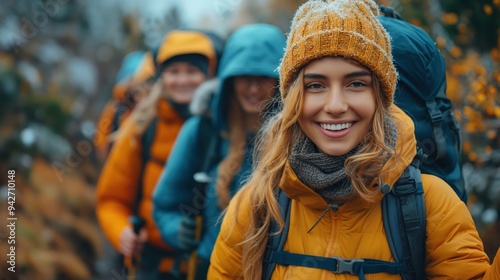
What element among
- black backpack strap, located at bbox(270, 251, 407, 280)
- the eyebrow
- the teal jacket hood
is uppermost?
the teal jacket hood

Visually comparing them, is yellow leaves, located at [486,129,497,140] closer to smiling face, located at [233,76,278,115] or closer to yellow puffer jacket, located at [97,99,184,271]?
smiling face, located at [233,76,278,115]

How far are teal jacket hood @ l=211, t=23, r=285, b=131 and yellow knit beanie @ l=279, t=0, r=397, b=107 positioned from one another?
1.68 m

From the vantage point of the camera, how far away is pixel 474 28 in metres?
5.27

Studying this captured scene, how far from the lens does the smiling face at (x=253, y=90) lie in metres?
4.49

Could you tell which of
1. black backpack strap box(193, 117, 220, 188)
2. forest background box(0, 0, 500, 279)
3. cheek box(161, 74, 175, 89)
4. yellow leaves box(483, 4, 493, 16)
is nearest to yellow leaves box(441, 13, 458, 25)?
forest background box(0, 0, 500, 279)

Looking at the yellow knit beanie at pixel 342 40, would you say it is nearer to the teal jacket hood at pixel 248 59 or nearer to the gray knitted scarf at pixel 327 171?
the gray knitted scarf at pixel 327 171

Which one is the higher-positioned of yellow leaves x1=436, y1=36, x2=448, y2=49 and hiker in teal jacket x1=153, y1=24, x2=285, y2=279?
yellow leaves x1=436, y1=36, x2=448, y2=49

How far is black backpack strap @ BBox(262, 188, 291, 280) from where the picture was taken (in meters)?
2.75

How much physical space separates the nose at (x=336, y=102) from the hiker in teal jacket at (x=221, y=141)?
1.66m

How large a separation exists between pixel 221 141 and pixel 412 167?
2013mm

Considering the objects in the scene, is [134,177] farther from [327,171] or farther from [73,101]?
[73,101]

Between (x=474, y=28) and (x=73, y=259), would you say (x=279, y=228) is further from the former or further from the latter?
(x=73, y=259)

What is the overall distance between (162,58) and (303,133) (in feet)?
11.0

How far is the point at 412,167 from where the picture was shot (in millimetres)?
2697
